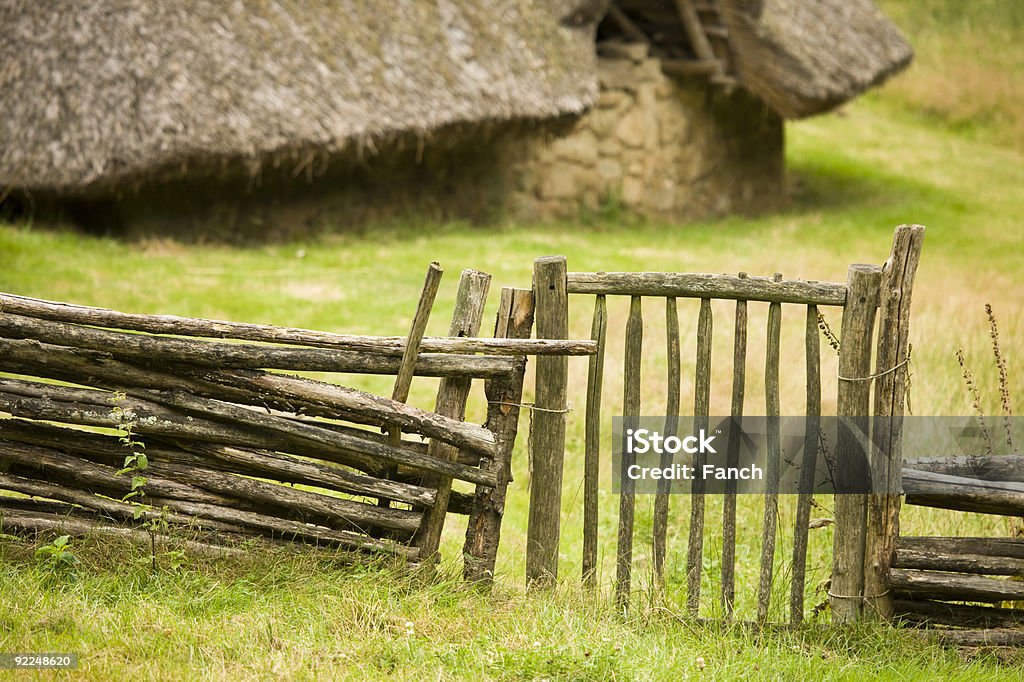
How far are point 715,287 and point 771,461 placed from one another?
59 cm

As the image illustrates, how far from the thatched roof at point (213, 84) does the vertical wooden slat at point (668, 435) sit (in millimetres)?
5432

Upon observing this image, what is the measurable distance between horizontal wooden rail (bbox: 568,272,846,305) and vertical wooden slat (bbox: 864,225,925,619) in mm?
166

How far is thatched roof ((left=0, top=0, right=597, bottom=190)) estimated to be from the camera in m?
7.66

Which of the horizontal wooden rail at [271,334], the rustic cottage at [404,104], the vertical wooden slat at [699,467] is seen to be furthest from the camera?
the rustic cottage at [404,104]

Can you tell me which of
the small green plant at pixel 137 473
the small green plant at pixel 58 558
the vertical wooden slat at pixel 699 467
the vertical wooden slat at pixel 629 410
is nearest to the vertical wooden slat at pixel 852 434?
the vertical wooden slat at pixel 699 467

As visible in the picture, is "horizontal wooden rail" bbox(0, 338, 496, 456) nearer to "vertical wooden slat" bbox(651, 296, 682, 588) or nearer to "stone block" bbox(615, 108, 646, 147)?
"vertical wooden slat" bbox(651, 296, 682, 588)

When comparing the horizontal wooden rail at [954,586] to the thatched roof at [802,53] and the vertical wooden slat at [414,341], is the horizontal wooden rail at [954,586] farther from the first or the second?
the thatched roof at [802,53]

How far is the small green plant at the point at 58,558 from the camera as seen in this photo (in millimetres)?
2953

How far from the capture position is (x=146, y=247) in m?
8.09

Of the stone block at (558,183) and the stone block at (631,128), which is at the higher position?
the stone block at (631,128)

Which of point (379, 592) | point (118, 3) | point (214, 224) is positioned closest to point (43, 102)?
point (118, 3)

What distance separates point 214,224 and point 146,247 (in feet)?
2.75

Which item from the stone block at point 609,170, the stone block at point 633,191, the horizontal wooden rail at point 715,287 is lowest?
the horizontal wooden rail at point 715,287

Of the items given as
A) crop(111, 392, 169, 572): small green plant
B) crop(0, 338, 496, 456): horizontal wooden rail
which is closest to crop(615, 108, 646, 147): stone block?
crop(0, 338, 496, 456): horizontal wooden rail
